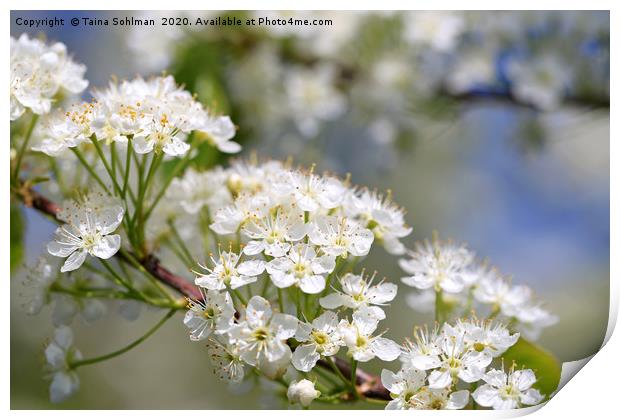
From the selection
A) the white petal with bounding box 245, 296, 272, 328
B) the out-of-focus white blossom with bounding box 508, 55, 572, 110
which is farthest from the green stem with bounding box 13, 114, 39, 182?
the out-of-focus white blossom with bounding box 508, 55, 572, 110

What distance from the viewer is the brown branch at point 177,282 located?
3.88ft

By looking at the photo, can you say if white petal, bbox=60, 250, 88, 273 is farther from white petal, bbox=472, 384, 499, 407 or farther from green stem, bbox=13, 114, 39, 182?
white petal, bbox=472, 384, 499, 407

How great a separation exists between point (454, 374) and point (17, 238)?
→ 0.83m

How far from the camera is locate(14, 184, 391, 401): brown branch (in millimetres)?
1182

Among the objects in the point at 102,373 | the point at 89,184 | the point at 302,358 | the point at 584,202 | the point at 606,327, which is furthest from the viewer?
the point at 102,373

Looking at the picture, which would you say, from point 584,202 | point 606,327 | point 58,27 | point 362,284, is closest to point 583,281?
point 584,202

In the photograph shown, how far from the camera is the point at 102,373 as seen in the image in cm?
249

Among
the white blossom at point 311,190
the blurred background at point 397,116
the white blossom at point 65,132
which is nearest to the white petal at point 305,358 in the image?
the white blossom at point 311,190

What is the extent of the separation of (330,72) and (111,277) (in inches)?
46.8

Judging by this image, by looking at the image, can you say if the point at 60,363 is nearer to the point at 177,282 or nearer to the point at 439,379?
the point at 177,282

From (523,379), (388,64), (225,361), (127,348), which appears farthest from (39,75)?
(388,64)

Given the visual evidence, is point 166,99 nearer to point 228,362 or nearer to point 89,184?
point 89,184

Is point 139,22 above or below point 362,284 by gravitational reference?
above

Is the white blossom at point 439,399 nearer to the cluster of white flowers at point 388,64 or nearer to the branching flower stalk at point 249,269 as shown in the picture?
Result: the branching flower stalk at point 249,269
